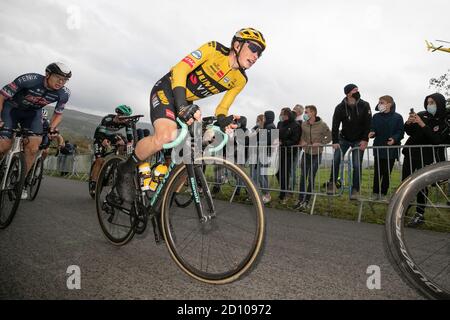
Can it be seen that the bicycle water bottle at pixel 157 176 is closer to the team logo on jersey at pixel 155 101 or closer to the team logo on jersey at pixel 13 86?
the team logo on jersey at pixel 155 101

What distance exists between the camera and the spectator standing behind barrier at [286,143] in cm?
712

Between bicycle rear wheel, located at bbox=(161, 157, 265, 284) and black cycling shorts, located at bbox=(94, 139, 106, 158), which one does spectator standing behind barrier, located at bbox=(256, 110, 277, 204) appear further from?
black cycling shorts, located at bbox=(94, 139, 106, 158)

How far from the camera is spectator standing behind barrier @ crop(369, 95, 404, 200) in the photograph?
225 inches

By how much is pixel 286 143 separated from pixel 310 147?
0.78 meters

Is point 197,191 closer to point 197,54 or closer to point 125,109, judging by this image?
point 197,54

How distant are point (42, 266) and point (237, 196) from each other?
20.0ft

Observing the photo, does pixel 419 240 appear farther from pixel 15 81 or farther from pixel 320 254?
pixel 15 81

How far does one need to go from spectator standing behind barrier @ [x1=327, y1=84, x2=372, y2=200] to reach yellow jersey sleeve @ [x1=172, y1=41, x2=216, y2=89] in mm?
4210

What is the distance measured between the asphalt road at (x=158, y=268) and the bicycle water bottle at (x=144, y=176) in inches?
25.9

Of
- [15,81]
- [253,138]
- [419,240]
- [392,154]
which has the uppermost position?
[15,81]

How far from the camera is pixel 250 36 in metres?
3.09

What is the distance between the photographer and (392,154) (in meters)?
5.80

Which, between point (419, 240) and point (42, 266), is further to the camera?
point (419, 240)

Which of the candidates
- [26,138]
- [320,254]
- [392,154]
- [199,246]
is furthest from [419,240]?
[26,138]
